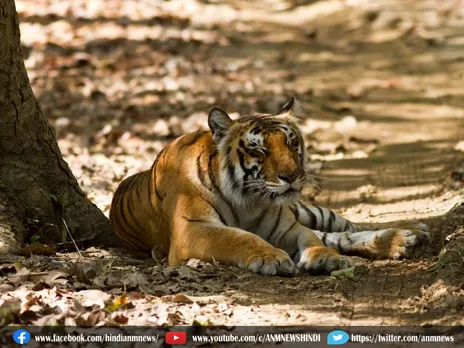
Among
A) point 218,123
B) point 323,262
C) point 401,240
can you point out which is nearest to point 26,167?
point 218,123

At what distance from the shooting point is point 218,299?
5195mm

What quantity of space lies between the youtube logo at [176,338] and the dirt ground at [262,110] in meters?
0.14

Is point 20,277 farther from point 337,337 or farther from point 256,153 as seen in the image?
point 337,337

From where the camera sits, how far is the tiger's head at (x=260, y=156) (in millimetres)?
6090

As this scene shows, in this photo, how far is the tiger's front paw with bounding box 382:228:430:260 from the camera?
6418 mm

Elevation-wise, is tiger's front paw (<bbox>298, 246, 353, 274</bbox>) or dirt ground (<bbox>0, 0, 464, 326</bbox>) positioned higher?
dirt ground (<bbox>0, 0, 464, 326</bbox>)

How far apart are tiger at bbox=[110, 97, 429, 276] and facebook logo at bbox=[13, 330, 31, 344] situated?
5.67 feet

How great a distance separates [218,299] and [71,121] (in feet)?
22.7

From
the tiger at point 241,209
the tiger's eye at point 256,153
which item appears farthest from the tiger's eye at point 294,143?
the tiger's eye at point 256,153

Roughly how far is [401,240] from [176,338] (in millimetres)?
2458

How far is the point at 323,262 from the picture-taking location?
5.91 m

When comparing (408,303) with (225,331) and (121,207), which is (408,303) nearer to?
(225,331)

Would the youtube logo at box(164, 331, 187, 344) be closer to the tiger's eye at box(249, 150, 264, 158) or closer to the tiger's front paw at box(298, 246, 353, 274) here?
the tiger's front paw at box(298, 246, 353, 274)

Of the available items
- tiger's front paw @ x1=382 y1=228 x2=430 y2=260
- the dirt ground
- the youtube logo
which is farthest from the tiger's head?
the youtube logo
